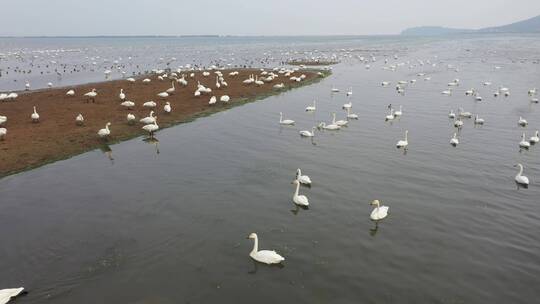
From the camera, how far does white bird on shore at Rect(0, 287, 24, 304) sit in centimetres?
1163

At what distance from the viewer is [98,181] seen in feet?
66.4

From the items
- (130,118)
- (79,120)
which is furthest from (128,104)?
(79,120)

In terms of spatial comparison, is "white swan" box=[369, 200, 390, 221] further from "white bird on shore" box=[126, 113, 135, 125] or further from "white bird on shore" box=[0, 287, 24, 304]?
"white bird on shore" box=[126, 113, 135, 125]

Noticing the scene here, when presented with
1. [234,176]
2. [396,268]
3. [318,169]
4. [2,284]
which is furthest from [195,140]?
[396,268]

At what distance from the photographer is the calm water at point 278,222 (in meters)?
12.4

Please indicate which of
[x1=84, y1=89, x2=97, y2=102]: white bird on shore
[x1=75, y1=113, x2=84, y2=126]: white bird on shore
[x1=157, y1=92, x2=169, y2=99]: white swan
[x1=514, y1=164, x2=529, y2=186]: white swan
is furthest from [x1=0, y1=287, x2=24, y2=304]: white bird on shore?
[x1=84, y1=89, x2=97, y2=102]: white bird on shore

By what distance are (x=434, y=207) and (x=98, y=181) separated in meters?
15.5

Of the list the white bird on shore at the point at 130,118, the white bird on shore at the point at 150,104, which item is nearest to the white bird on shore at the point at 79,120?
the white bird on shore at the point at 130,118

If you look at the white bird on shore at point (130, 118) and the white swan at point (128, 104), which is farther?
the white swan at point (128, 104)

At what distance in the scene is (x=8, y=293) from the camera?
11.8 metres

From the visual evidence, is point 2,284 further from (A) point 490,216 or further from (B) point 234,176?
(A) point 490,216

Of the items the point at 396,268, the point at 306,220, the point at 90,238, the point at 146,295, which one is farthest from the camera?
the point at 306,220

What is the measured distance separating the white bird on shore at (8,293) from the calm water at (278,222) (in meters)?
0.32

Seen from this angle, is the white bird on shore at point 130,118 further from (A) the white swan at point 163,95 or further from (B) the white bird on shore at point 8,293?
(B) the white bird on shore at point 8,293
